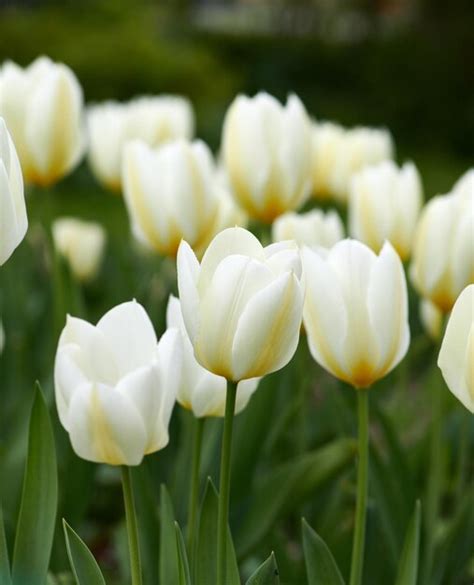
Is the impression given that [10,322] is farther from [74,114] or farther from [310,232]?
[310,232]

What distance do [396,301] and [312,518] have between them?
33.0 inches

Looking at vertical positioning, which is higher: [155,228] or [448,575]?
[155,228]

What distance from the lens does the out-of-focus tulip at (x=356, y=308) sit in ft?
4.01

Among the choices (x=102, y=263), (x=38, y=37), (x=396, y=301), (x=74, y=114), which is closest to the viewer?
(x=396, y=301)

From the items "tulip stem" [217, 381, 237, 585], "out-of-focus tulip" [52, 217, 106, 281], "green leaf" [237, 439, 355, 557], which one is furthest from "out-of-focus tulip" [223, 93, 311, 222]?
"out-of-focus tulip" [52, 217, 106, 281]

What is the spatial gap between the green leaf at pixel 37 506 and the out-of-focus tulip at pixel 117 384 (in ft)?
0.50

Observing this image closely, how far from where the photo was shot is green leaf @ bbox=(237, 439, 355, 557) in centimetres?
166

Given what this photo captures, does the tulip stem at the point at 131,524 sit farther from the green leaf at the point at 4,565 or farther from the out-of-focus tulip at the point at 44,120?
the out-of-focus tulip at the point at 44,120

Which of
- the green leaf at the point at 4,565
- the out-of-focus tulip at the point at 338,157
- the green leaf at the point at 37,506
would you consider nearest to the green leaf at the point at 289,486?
the green leaf at the point at 37,506

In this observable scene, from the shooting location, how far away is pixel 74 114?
6.58ft

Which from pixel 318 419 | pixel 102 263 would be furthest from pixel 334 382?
pixel 102 263

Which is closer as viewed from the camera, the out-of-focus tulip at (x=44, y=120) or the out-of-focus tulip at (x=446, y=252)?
the out-of-focus tulip at (x=446, y=252)

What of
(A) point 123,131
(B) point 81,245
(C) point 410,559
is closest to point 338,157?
(A) point 123,131

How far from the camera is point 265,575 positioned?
111 centimetres
